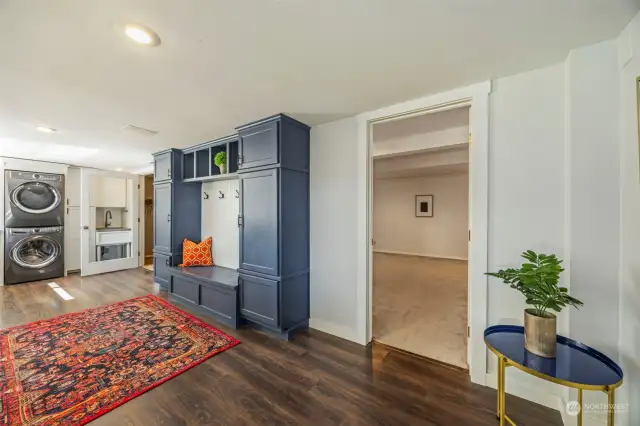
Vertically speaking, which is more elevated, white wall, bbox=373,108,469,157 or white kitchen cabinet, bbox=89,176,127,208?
white wall, bbox=373,108,469,157

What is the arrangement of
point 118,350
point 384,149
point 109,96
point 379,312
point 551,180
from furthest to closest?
point 384,149, point 379,312, point 118,350, point 109,96, point 551,180

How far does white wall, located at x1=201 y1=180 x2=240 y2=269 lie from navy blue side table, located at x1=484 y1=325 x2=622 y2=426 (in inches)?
119

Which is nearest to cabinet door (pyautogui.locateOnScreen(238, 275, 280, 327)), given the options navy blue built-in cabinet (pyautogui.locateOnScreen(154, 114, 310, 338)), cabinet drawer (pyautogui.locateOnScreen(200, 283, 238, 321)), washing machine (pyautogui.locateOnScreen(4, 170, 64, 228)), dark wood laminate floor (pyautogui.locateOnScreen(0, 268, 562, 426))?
navy blue built-in cabinet (pyautogui.locateOnScreen(154, 114, 310, 338))

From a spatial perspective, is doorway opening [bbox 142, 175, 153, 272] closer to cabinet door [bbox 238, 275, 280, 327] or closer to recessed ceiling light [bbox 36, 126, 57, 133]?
recessed ceiling light [bbox 36, 126, 57, 133]

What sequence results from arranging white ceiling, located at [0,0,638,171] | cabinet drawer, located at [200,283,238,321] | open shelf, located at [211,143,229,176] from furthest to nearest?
open shelf, located at [211,143,229,176], cabinet drawer, located at [200,283,238,321], white ceiling, located at [0,0,638,171]

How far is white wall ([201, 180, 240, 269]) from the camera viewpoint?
366 centimetres

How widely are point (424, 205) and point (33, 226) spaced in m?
8.73

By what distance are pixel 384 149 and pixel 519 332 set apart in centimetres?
296

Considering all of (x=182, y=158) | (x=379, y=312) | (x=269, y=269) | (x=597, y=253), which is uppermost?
(x=182, y=158)

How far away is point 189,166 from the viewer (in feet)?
13.2

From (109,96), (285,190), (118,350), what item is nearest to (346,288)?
(285,190)

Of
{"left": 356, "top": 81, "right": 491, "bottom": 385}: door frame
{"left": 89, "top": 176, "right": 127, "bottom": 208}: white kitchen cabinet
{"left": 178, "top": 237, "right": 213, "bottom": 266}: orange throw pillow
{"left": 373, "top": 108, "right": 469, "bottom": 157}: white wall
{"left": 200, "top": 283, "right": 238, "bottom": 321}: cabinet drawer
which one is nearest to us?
{"left": 356, "top": 81, "right": 491, "bottom": 385}: door frame

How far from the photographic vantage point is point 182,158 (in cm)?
402

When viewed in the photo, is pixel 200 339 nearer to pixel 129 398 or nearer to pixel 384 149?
pixel 129 398
